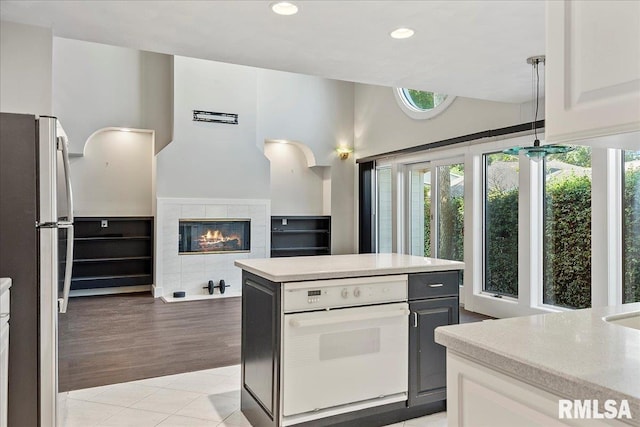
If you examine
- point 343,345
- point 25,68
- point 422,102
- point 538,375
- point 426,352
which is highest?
point 422,102

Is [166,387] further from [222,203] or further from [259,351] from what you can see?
[222,203]

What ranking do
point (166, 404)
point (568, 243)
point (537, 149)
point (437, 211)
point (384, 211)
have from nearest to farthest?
point (166, 404)
point (537, 149)
point (568, 243)
point (437, 211)
point (384, 211)

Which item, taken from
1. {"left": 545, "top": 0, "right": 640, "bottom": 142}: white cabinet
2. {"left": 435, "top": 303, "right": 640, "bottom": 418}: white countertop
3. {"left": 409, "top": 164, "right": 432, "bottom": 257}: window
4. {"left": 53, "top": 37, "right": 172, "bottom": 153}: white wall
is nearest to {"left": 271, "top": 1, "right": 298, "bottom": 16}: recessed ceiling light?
{"left": 545, "top": 0, "right": 640, "bottom": 142}: white cabinet

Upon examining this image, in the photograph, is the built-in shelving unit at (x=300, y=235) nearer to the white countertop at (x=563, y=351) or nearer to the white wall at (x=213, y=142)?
the white wall at (x=213, y=142)

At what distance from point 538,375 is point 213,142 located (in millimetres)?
6741

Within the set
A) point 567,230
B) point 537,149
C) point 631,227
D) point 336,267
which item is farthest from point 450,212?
point 336,267

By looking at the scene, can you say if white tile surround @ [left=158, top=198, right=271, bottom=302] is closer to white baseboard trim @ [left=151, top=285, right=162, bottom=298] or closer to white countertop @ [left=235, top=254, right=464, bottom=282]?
white baseboard trim @ [left=151, top=285, right=162, bottom=298]

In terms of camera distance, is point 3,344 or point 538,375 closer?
point 538,375

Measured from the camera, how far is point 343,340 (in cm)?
243

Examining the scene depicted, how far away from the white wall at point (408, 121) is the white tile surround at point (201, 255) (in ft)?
7.32

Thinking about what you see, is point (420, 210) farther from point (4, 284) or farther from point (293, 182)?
point (4, 284)

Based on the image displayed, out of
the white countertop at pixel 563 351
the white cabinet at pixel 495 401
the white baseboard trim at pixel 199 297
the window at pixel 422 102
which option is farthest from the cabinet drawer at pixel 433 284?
the white baseboard trim at pixel 199 297

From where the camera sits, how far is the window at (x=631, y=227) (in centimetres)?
411

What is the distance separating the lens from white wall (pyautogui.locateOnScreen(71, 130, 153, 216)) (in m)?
7.01
